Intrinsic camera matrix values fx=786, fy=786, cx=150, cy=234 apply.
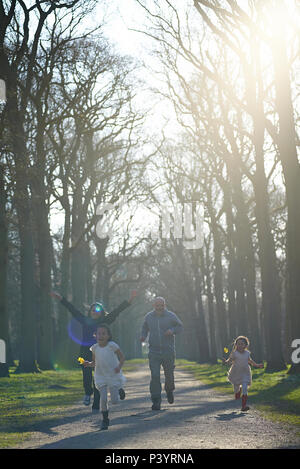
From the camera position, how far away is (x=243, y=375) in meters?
14.7

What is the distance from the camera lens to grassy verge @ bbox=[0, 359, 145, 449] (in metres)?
11.7

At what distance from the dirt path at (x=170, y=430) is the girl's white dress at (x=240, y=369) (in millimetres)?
554

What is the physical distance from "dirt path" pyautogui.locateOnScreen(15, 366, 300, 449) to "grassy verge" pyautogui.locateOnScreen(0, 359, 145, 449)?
30 centimetres

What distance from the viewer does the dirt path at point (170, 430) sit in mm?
9227

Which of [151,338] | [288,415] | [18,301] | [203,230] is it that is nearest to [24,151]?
[151,338]

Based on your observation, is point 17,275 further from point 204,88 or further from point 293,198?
point 293,198

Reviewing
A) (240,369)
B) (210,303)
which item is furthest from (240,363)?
(210,303)

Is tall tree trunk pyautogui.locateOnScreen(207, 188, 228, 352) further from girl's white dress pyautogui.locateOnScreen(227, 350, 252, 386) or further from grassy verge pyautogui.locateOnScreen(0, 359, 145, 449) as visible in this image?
girl's white dress pyautogui.locateOnScreen(227, 350, 252, 386)

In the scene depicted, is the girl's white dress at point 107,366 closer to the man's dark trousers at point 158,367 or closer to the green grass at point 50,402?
the green grass at point 50,402

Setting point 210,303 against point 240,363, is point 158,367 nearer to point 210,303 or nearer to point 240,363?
point 240,363

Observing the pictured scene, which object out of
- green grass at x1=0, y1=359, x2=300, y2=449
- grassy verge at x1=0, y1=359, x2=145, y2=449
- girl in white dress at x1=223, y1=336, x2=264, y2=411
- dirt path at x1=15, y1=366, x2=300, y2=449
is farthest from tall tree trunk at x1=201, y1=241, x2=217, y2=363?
dirt path at x1=15, y1=366, x2=300, y2=449

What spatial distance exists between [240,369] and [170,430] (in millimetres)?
4380

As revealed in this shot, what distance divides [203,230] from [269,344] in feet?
76.9

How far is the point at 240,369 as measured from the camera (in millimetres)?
14781
